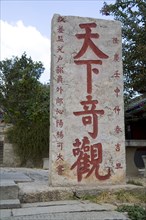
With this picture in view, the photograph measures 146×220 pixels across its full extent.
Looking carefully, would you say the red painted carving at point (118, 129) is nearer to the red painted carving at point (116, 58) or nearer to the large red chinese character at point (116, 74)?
the large red chinese character at point (116, 74)

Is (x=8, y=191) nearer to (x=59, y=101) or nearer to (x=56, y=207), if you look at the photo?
(x=56, y=207)

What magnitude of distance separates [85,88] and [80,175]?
1441 millimetres

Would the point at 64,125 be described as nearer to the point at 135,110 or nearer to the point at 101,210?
the point at 101,210

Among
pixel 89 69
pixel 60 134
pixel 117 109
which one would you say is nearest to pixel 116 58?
pixel 89 69

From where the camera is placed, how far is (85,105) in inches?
223

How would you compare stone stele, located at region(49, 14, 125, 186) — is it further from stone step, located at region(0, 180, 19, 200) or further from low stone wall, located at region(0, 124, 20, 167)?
low stone wall, located at region(0, 124, 20, 167)

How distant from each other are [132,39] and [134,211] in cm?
626

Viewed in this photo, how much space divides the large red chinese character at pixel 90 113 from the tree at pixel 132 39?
375cm

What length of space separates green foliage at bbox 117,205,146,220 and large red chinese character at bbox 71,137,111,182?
1.13 meters

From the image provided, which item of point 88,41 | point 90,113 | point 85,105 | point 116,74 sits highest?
point 88,41

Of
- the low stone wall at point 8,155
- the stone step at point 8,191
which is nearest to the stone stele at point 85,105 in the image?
the stone step at point 8,191

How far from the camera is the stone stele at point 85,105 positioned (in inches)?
215

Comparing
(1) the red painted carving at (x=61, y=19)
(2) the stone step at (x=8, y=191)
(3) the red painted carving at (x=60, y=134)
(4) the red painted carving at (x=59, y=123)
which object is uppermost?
(1) the red painted carving at (x=61, y=19)

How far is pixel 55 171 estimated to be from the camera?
5363 mm
